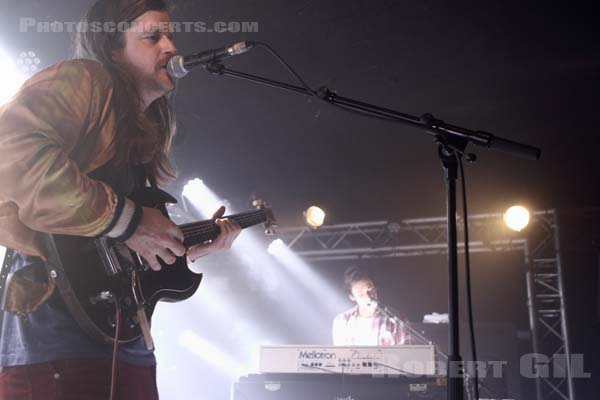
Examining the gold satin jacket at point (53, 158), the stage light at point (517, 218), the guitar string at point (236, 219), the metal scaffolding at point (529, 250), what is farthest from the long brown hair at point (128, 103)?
the metal scaffolding at point (529, 250)

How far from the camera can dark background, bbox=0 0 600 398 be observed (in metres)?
5.47

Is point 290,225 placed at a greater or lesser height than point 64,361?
greater

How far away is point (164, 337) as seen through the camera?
8977 mm

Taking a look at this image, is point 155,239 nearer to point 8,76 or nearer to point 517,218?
point 8,76

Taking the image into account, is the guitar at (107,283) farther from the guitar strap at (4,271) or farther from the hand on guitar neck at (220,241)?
the hand on guitar neck at (220,241)

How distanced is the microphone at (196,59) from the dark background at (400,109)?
3323mm

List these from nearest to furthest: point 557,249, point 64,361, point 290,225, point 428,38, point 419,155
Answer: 1. point 64,361
2. point 428,38
3. point 557,249
4. point 419,155
5. point 290,225

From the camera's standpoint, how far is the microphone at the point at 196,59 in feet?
6.53

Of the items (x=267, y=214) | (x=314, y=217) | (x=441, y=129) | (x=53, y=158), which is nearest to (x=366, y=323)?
(x=314, y=217)

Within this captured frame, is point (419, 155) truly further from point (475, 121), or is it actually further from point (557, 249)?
point (557, 249)

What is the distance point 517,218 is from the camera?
23.6ft

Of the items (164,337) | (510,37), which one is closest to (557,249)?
(510,37)

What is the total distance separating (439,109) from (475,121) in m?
0.62

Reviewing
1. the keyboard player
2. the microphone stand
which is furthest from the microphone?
the keyboard player
